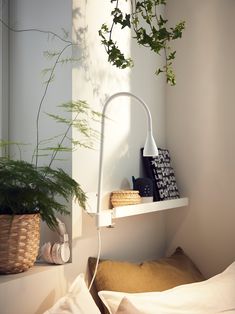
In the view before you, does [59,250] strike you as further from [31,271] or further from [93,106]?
[93,106]

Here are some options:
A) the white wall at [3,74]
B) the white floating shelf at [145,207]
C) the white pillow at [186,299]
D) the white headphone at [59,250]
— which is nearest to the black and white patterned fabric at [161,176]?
the white floating shelf at [145,207]

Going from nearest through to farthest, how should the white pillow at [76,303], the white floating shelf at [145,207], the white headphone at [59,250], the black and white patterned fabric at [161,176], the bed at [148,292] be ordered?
the white pillow at [76,303] < the bed at [148,292] < the white headphone at [59,250] < the white floating shelf at [145,207] < the black and white patterned fabric at [161,176]

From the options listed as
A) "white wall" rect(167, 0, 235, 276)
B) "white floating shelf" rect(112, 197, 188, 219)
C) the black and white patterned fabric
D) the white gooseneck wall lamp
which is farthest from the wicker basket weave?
"white wall" rect(167, 0, 235, 276)

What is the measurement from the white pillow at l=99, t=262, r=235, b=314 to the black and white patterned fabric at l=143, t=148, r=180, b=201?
1.70ft

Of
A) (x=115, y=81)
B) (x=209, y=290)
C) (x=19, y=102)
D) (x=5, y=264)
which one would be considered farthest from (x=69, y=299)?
(x=115, y=81)

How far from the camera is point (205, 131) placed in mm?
2344

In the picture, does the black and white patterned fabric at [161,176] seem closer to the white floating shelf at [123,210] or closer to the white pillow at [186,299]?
the white floating shelf at [123,210]

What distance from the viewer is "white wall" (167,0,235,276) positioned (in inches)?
89.9

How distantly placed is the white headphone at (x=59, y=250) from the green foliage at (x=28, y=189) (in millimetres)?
134

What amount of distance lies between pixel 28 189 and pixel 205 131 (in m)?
1.23

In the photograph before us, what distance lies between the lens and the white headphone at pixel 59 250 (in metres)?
1.69

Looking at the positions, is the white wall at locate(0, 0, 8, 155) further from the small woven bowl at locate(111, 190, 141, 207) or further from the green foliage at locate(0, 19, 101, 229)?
the small woven bowl at locate(111, 190, 141, 207)

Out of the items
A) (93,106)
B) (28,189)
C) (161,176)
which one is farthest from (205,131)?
(28,189)

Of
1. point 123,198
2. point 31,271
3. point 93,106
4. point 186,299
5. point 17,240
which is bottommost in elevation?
point 186,299
